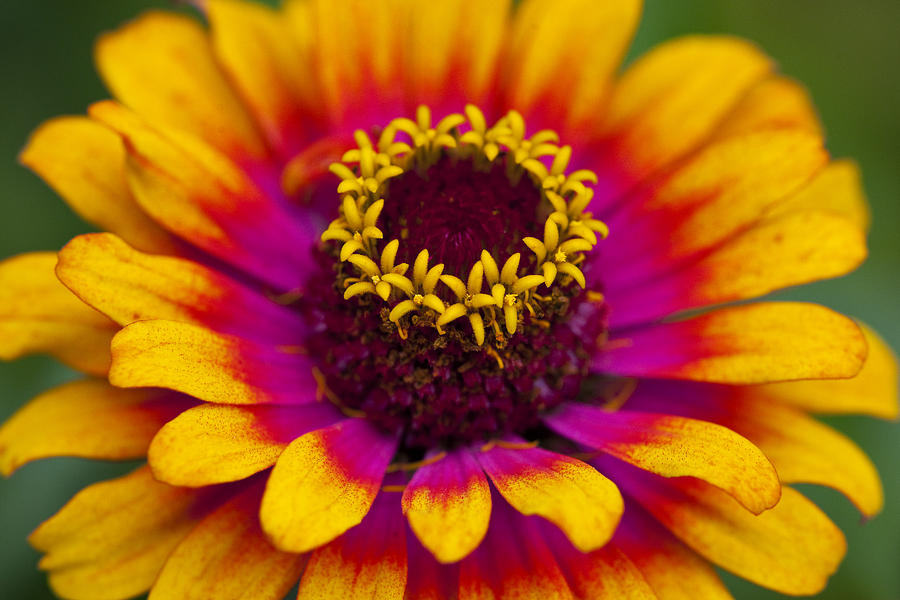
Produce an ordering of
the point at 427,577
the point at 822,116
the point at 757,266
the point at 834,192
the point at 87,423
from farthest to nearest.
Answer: the point at 822,116 → the point at 834,192 → the point at 757,266 → the point at 87,423 → the point at 427,577

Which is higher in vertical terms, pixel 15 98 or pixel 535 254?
pixel 15 98

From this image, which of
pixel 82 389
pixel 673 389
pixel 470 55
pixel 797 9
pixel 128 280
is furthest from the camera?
pixel 797 9

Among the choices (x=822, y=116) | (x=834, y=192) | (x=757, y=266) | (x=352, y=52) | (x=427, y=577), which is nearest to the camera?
(x=427, y=577)

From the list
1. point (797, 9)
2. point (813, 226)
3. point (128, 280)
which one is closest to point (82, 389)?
point (128, 280)

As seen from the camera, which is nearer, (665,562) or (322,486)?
(322,486)

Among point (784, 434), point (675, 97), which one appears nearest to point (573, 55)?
point (675, 97)

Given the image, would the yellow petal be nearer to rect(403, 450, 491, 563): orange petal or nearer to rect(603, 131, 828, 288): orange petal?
rect(603, 131, 828, 288): orange petal

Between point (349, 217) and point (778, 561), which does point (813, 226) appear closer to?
point (778, 561)

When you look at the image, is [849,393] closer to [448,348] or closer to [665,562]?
[665,562]
